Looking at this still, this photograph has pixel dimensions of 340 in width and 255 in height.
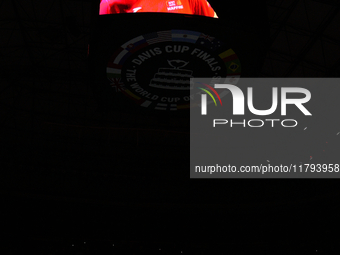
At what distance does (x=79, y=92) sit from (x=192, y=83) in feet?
76.7

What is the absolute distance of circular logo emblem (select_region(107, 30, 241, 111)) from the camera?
4246mm

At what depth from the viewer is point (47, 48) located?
67.7ft

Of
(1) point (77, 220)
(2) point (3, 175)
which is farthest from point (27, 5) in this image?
(1) point (77, 220)

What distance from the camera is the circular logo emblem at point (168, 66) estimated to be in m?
4.25

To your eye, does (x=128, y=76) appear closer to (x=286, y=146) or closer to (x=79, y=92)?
(x=286, y=146)

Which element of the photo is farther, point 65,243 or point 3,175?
point 3,175

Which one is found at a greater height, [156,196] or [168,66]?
[168,66]

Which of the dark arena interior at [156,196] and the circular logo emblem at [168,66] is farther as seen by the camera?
the dark arena interior at [156,196]

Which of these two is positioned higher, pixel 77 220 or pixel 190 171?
pixel 190 171

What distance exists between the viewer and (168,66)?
475 cm

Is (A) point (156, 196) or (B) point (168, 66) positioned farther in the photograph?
(A) point (156, 196)

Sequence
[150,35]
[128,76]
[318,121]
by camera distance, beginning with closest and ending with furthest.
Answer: [150,35] → [128,76] → [318,121]

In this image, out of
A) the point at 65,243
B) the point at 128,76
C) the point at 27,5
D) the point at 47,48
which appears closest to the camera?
the point at 128,76

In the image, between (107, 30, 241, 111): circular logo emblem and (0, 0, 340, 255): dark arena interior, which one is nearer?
(107, 30, 241, 111): circular logo emblem
